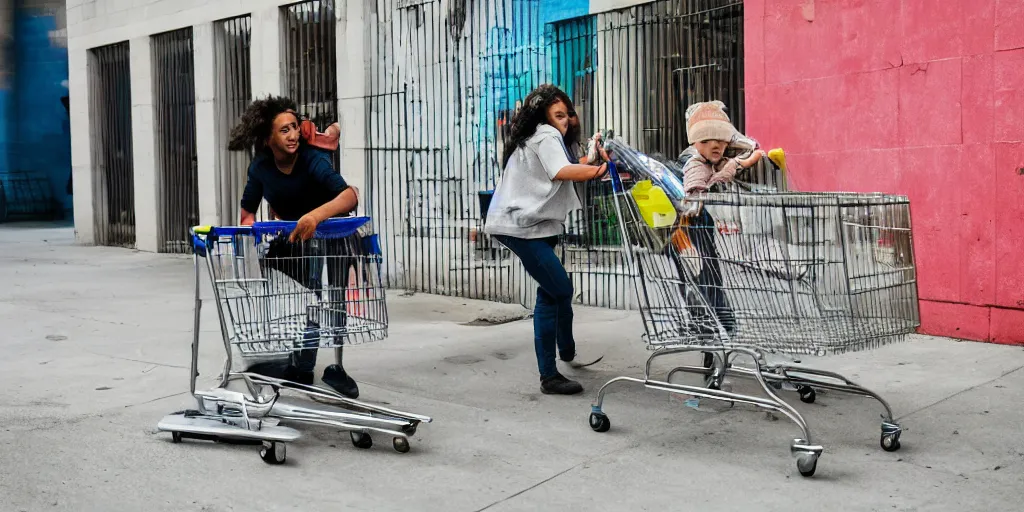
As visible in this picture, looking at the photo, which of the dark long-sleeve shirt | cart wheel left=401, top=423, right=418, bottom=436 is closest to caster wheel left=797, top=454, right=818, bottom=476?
cart wheel left=401, top=423, right=418, bottom=436

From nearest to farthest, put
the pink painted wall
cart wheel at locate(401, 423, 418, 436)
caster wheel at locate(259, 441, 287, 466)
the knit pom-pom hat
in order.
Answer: caster wheel at locate(259, 441, 287, 466) → cart wheel at locate(401, 423, 418, 436) → the knit pom-pom hat → the pink painted wall

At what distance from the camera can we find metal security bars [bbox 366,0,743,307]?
8.82 meters

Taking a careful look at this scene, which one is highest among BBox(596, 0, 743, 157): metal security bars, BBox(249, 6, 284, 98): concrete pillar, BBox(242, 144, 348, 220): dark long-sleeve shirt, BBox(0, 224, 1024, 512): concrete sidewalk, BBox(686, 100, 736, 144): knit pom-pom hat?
BBox(249, 6, 284, 98): concrete pillar

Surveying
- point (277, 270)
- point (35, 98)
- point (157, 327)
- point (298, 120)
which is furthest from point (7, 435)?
point (35, 98)

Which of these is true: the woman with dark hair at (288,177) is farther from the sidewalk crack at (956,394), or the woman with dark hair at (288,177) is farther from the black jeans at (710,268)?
the sidewalk crack at (956,394)

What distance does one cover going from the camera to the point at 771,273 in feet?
15.3

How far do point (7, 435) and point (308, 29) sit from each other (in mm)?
8398

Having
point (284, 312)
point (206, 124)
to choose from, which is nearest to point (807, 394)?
point (284, 312)

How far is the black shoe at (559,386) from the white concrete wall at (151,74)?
6.01 meters

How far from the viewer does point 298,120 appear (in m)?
5.63

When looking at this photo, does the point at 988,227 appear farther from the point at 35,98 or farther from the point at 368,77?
the point at 35,98

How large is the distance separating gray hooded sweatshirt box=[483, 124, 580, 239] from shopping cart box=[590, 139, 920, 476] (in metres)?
0.88

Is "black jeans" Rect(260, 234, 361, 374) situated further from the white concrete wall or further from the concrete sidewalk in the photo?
the white concrete wall

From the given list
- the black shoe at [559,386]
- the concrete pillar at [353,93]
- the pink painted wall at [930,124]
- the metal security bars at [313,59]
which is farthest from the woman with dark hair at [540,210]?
the metal security bars at [313,59]
